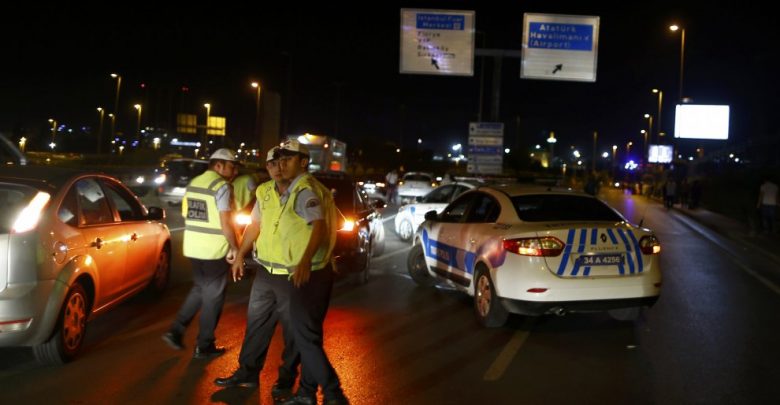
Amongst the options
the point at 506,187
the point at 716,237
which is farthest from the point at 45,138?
the point at 506,187

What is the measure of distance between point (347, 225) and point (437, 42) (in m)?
13.7

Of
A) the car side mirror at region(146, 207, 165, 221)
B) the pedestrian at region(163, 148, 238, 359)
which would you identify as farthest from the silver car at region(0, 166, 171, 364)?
the pedestrian at region(163, 148, 238, 359)

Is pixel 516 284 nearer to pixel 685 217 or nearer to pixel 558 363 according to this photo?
pixel 558 363

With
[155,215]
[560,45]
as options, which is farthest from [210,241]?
[560,45]

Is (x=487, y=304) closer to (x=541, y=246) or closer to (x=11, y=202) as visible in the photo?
(x=541, y=246)

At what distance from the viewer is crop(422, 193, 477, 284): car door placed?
8.66 m

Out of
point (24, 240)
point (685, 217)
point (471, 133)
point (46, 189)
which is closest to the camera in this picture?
point (24, 240)

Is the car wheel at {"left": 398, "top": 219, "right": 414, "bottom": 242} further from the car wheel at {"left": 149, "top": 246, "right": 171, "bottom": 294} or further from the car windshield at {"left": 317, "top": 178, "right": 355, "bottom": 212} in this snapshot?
the car wheel at {"left": 149, "top": 246, "right": 171, "bottom": 294}

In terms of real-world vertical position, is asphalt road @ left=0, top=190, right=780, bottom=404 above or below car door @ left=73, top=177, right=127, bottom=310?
below

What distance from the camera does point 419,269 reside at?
401 inches

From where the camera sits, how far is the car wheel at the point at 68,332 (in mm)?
5625

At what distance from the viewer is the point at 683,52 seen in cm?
3694

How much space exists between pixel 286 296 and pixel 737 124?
214 feet

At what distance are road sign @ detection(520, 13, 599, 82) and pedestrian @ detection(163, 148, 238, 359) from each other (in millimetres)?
17056
